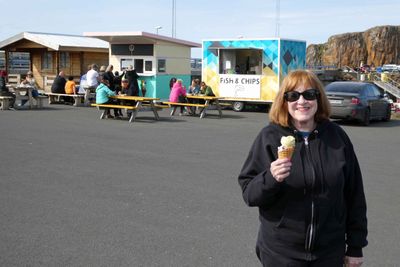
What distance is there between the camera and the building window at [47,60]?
31.5m

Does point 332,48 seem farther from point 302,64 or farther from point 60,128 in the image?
point 60,128

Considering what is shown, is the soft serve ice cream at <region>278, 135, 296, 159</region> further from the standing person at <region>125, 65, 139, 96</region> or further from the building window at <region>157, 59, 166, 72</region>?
the building window at <region>157, 59, 166, 72</region>

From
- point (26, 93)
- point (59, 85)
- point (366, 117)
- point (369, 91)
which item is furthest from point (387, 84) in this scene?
point (26, 93)

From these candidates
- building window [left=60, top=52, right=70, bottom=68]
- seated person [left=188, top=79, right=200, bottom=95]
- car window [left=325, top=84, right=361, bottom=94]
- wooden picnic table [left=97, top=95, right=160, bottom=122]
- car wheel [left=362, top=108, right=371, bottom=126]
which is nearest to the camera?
wooden picnic table [left=97, top=95, right=160, bottom=122]

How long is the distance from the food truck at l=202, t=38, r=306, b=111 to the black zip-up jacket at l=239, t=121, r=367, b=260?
1932cm

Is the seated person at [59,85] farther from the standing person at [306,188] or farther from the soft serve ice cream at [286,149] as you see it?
the soft serve ice cream at [286,149]

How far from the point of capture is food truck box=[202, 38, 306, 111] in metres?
22.4

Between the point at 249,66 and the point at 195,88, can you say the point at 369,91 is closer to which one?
the point at 195,88

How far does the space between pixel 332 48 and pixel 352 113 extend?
6202 cm

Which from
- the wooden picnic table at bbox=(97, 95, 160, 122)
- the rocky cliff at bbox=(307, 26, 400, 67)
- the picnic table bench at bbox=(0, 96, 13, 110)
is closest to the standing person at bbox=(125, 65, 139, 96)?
the wooden picnic table at bbox=(97, 95, 160, 122)

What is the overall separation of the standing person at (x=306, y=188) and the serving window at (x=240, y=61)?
20.7 m

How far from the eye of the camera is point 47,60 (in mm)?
31703

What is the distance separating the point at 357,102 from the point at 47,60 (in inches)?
798

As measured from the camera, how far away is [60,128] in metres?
14.8
